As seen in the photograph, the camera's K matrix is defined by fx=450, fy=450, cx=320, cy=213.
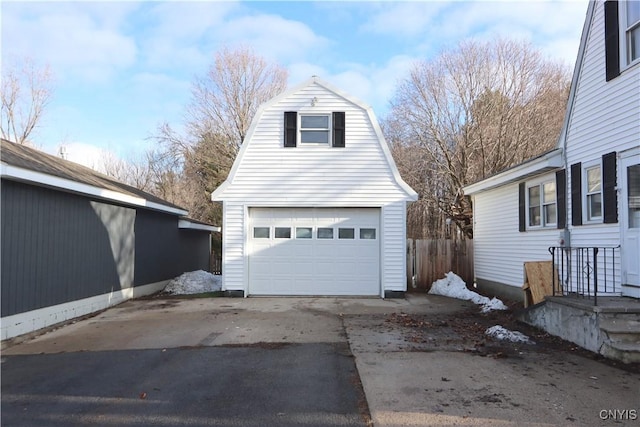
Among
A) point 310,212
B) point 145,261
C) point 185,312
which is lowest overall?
point 185,312

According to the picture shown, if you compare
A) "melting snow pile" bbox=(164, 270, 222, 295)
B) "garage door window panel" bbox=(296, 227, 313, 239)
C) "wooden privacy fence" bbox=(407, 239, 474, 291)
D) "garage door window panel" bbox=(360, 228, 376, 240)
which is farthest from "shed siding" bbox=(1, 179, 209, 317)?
"wooden privacy fence" bbox=(407, 239, 474, 291)

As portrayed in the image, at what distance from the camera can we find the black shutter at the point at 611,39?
8.04 metres

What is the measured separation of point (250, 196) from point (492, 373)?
8628 millimetres

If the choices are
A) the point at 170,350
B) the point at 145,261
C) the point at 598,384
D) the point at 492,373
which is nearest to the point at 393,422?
the point at 492,373

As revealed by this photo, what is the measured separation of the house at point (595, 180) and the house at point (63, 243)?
30.4ft

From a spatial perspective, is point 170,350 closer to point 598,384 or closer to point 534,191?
point 598,384

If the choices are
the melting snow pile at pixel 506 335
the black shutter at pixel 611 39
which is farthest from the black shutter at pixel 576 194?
the melting snow pile at pixel 506 335

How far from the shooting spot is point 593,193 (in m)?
8.72

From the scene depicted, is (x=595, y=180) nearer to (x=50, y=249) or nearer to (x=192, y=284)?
(x=50, y=249)

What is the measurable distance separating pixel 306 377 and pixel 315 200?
7.69 m

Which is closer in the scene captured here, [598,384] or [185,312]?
[598,384]

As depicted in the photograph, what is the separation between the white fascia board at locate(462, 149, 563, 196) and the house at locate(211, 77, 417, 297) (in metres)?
2.41

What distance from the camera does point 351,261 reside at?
42.3 ft

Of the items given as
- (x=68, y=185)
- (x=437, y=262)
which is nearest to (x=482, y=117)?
(x=437, y=262)
